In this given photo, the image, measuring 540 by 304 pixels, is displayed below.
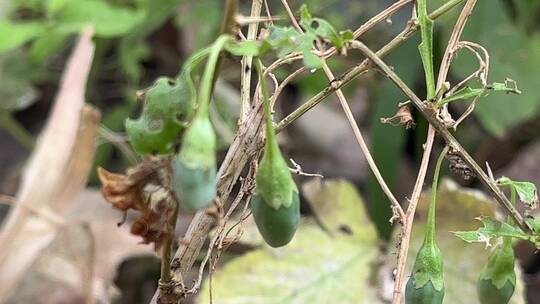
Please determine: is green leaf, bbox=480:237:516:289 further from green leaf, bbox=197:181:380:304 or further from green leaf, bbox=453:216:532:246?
green leaf, bbox=197:181:380:304

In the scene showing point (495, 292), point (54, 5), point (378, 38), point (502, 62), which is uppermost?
point (54, 5)

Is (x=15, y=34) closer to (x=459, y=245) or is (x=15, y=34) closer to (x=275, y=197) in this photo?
(x=459, y=245)

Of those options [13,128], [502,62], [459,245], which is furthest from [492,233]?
[13,128]

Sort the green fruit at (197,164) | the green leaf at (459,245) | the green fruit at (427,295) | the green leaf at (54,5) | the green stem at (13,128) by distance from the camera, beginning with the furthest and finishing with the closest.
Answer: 1. the green stem at (13,128)
2. the green leaf at (54,5)
3. the green leaf at (459,245)
4. the green fruit at (427,295)
5. the green fruit at (197,164)

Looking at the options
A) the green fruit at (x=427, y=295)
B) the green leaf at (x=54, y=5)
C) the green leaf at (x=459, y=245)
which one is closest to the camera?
the green fruit at (x=427, y=295)

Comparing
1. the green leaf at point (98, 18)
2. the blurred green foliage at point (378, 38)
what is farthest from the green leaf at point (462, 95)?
the green leaf at point (98, 18)

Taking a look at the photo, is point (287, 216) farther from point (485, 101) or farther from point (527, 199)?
point (485, 101)

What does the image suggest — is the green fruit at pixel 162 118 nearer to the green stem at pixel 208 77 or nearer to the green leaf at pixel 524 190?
the green stem at pixel 208 77
